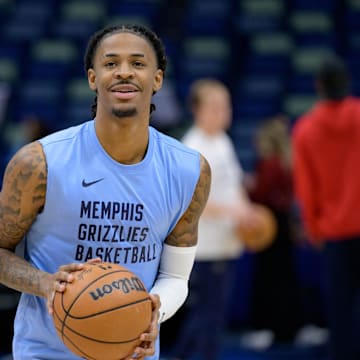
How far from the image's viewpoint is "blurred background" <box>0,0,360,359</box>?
10117 millimetres

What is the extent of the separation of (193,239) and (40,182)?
0.62 m

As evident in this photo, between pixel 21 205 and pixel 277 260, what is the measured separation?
4.15 metres

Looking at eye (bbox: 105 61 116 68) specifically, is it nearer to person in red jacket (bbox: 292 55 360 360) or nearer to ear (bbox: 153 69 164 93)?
ear (bbox: 153 69 164 93)

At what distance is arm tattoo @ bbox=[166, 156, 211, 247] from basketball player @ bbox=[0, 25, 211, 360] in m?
0.05

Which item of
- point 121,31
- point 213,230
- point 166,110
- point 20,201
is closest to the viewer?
point 20,201

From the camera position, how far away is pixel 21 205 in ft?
8.81

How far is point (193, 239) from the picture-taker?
3025 mm

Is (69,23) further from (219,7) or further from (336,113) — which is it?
(336,113)

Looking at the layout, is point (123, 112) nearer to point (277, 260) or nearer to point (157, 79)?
point (157, 79)

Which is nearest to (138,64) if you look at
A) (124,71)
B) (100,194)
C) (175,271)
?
(124,71)

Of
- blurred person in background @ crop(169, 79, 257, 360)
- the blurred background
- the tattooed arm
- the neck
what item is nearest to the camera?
the tattooed arm

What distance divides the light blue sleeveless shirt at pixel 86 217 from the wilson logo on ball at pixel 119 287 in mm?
245

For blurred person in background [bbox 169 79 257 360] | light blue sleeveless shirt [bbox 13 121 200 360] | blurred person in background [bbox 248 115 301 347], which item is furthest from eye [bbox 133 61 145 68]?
blurred person in background [bbox 248 115 301 347]

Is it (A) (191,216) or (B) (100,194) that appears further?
(A) (191,216)
